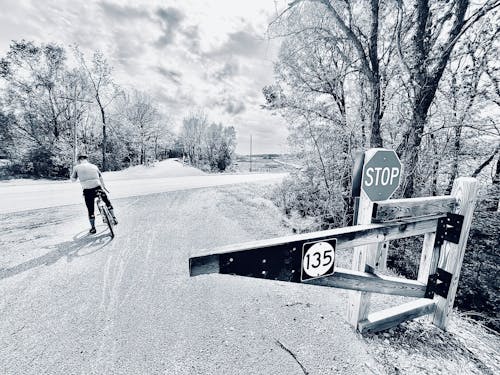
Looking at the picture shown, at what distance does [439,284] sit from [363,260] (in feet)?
3.57

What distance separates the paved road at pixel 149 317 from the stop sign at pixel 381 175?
1.60m

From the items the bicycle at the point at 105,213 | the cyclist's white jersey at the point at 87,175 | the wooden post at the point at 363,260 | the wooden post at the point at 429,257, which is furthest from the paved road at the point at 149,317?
the cyclist's white jersey at the point at 87,175

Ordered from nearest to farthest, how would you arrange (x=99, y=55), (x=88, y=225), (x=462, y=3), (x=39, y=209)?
1. (x=462, y=3)
2. (x=88, y=225)
3. (x=39, y=209)
4. (x=99, y=55)

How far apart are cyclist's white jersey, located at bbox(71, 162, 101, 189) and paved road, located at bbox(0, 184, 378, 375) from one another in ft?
4.02

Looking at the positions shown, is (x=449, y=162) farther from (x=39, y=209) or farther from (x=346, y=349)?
(x=39, y=209)

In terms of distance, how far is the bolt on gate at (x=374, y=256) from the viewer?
1.60m

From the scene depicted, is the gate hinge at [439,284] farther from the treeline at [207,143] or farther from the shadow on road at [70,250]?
the treeline at [207,143]

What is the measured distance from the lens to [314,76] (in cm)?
845

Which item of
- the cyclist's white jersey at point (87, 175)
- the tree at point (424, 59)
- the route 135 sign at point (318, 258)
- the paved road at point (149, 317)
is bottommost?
the paved road at point (149, 317)

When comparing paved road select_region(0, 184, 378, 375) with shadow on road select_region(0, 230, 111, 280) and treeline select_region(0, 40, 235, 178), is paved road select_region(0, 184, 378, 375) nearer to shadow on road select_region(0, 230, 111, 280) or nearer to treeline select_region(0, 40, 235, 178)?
shadow on road select_region(0, 230, 111, 280)

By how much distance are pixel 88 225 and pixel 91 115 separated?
25.8m

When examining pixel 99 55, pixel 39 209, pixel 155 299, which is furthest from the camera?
pixel 99 55

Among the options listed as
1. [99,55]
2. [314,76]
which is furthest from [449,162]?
[99,55]

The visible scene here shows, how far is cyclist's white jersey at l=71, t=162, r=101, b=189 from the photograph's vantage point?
204 inches
